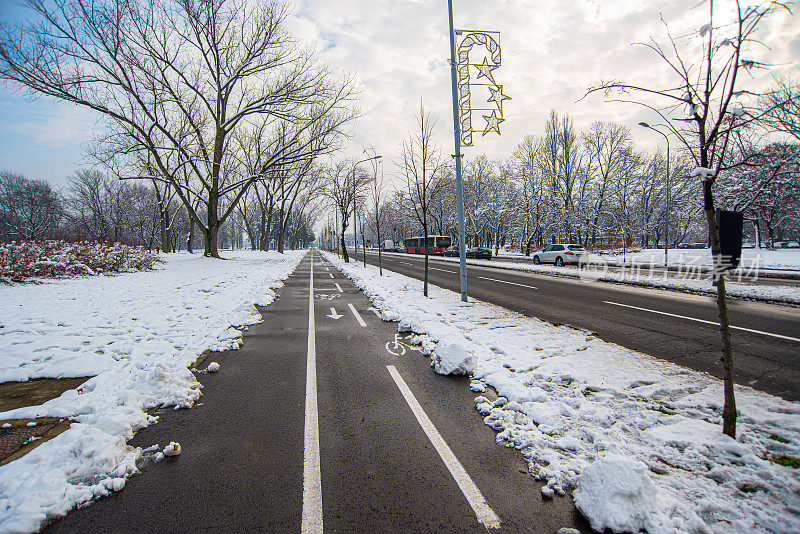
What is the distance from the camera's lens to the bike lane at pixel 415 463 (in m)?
2.28

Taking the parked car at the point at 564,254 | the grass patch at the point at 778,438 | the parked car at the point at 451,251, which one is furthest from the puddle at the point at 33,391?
the parked car at the point at 451,251

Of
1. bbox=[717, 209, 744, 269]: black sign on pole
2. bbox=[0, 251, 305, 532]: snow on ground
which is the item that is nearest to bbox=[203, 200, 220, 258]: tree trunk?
bbox=[0, 251, 305, 532]: snow on ground

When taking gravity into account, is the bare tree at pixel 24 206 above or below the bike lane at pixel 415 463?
above

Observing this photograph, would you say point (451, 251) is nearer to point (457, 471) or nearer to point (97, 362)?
point (97, 362)

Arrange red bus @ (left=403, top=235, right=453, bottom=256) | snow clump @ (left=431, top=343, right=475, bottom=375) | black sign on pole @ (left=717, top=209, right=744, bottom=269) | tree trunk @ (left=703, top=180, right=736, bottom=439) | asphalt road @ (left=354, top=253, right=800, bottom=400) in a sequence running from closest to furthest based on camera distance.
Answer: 1. tree trunk @ (left=703, top=180, right=736, bottom=439)
2. snow clump @ (left=431, top=343, right=475, bottom=375)
3. asphalt road @ (left=354, top=253, right=800, bottom=400)
4. black sign on pole @ (left=717, top=209, right=744, bottom=269)
5. red bus @ (left=403, top=235, right=453, bottom=256)

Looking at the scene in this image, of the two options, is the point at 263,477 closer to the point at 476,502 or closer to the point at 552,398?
the point at 476,502

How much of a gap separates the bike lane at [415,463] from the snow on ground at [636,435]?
0.22 metres

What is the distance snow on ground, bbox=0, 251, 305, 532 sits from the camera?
8.25 ft

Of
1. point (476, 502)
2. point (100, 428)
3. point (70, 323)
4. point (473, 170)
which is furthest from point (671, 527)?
point (473, 170)

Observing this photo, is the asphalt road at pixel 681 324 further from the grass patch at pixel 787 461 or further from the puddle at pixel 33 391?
the puddle at pixel 33 391

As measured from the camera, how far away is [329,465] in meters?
2.86

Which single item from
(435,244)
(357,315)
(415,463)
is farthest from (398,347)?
(435,244)

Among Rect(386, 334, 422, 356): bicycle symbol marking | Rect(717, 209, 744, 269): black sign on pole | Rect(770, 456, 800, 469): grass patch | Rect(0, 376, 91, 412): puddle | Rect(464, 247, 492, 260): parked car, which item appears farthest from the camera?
Rect(464, 247, 492, 260): parked car

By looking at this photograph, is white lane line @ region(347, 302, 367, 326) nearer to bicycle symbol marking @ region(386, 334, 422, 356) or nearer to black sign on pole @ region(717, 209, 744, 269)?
bicycle symbol marking @ region(386, 334, 422, 356)
